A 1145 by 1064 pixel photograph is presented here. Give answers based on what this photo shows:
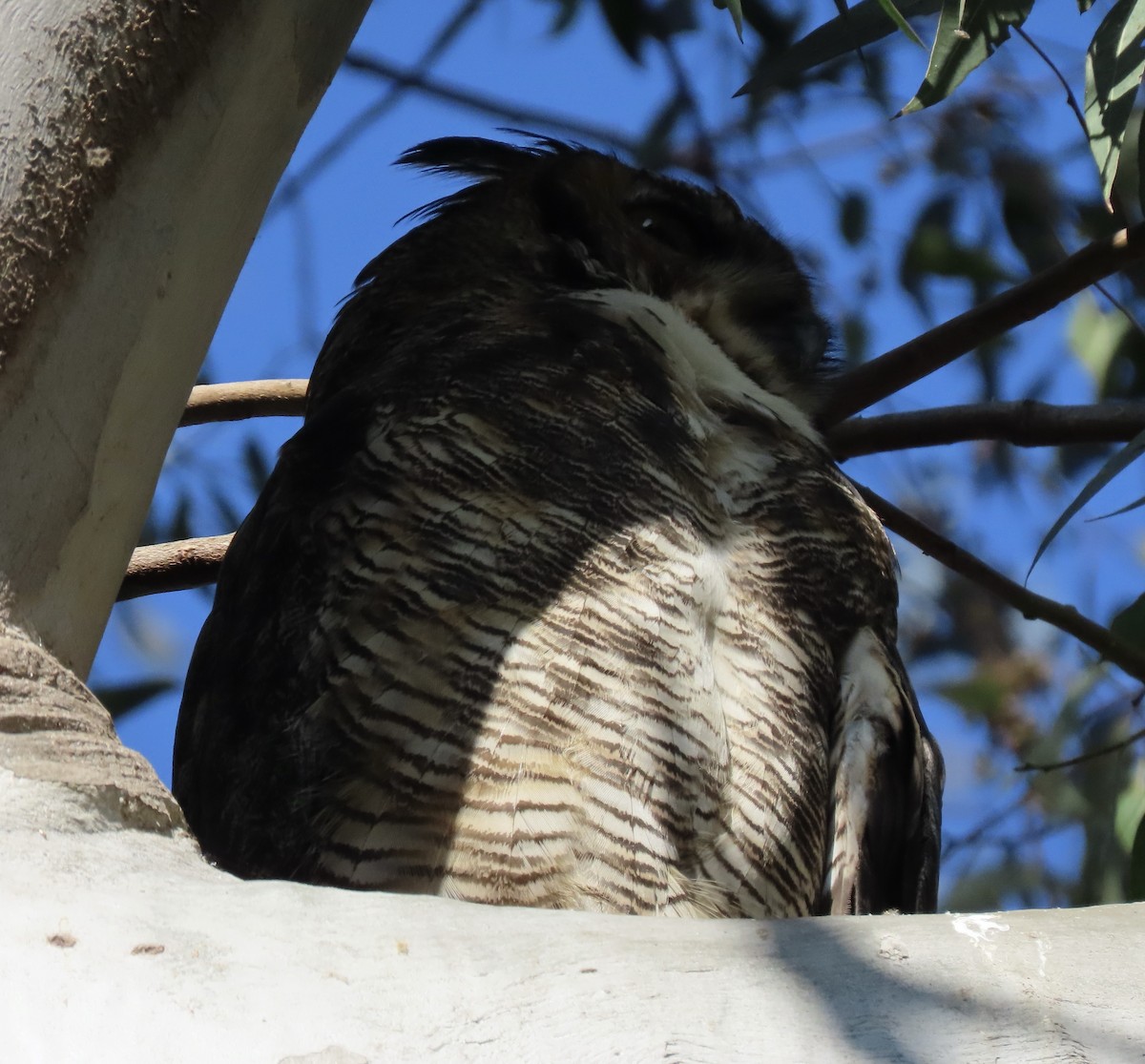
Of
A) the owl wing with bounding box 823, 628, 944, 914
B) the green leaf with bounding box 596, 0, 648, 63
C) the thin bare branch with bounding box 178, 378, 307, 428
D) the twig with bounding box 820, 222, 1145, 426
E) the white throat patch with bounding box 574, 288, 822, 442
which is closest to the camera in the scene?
the owl wing with bounding box 823, 628, 944, 914

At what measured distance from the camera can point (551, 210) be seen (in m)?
2.33

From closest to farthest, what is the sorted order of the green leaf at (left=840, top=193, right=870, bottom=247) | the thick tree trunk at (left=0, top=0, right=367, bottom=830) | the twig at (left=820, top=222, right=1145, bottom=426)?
the thick tree trunk at (left=0, top=0, right=367, bottom=830) < the twig at (left=820, top=222, right=1145, bottom=426) < the green leaf at (left=840, top=193, right=870, bottom=247)

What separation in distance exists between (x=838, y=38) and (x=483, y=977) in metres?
1.48

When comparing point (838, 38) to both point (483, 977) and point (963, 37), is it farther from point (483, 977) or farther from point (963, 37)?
point (483, 977)

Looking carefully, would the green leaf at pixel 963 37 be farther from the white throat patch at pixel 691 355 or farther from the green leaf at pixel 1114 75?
the white throat patch at pixel 691 355

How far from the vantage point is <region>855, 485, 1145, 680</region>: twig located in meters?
2.22

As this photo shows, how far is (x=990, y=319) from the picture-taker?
2236 millimetres

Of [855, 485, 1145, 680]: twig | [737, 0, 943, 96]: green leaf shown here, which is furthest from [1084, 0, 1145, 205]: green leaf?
[855, 485, 1145, 680]: twig

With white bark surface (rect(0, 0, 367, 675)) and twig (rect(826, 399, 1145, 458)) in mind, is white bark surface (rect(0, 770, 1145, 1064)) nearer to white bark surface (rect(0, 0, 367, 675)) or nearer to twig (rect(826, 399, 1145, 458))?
white bark surface (rect(0, 0, 367, 675))

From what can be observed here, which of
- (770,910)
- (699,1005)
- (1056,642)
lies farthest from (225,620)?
(1056,642)

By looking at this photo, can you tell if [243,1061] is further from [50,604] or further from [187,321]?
[187,321]

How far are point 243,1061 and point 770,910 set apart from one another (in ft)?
3.53

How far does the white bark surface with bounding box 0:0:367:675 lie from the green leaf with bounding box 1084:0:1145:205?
90 cm

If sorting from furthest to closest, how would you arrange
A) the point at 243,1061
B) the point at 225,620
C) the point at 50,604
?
the point at 225,620
the point at 50,604
the point at 243,1061
